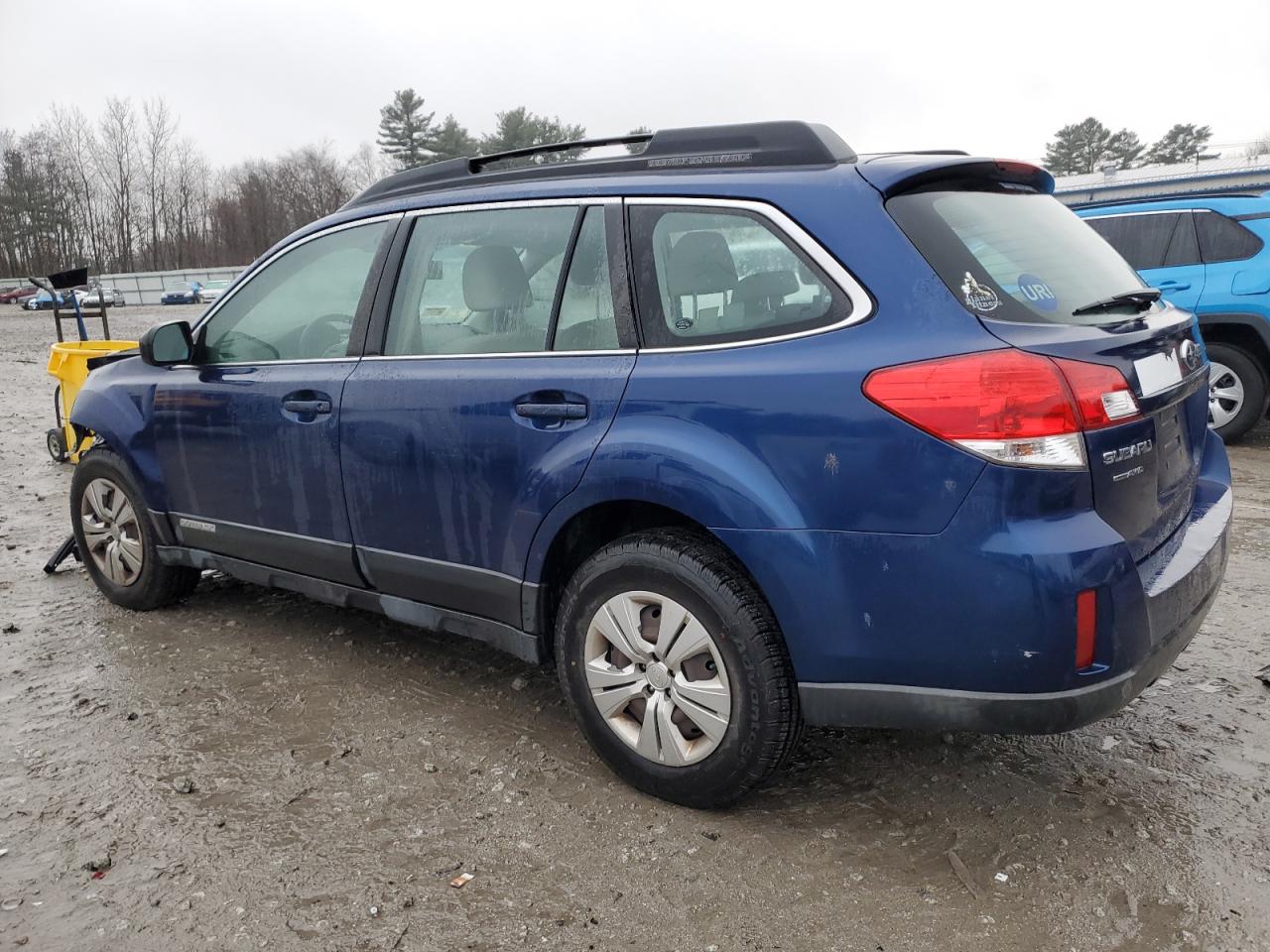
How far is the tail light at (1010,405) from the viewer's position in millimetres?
2285

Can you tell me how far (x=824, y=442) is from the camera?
2.47 m

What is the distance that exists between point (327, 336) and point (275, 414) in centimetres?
36

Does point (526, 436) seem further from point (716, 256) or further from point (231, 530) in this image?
point (231, 530)

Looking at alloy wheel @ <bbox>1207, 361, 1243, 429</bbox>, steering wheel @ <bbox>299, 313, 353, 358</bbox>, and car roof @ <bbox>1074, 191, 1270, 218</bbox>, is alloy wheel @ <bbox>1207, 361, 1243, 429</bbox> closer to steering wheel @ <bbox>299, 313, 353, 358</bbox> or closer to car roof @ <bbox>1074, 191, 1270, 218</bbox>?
car roof @ <bbox>1074, 191, 1270, 218</bbox>

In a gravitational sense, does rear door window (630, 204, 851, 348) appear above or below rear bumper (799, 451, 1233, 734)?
above

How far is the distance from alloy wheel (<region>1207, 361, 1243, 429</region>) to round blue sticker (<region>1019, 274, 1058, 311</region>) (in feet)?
21.2

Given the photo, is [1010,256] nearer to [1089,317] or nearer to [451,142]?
[1089,317]

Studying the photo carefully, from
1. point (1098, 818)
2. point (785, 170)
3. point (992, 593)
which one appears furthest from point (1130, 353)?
point (1098, 818)

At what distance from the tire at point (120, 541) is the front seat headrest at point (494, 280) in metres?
2.17

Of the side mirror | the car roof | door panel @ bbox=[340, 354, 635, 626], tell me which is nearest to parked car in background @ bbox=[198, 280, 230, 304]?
the car roof

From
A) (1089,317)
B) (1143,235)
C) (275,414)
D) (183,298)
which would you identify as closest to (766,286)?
(1089,317)

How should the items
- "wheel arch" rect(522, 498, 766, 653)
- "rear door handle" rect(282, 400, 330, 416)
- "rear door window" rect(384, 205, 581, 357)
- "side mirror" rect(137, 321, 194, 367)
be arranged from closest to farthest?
"wheel arch" rect(522, 498, 766, 653)
"rear door window" rect(384, 205, 581, 357)
"rear door handle" rect(282, 400, 330, 416)
"side mirror" rect(137, 321, 194, 367)

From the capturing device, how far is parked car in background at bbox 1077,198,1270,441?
784 centimetres

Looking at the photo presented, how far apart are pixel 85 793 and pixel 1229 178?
49890 millimetres
